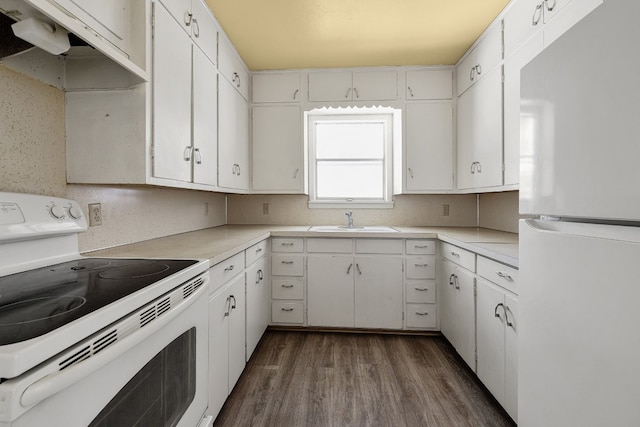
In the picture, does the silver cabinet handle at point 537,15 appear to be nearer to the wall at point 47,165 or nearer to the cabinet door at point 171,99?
the cabinet door at point 171,99

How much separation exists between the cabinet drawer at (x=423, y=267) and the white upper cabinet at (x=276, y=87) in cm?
185

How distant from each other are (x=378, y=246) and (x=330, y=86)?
1.58 metres

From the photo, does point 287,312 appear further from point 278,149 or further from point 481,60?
point 481,60

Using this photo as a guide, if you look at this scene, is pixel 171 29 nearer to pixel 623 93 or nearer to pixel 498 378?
pixel 623 93

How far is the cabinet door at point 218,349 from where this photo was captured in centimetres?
146

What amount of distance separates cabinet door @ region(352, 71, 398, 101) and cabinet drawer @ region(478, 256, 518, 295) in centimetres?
177

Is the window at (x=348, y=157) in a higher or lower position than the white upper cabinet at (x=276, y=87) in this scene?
lower

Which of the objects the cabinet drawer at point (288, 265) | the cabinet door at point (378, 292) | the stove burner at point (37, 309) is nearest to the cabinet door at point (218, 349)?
the stove burner at point (37, 309)

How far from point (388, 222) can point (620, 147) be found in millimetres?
2567

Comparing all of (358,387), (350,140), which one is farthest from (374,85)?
(358,387)

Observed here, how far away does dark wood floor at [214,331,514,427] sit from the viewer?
160 cm

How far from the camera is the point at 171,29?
5.09 feet

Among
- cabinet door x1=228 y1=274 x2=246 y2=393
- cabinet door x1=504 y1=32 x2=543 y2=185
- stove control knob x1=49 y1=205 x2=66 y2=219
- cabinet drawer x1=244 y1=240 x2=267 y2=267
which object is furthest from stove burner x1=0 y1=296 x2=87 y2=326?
cabinet door x1=504 y1=32 x2=543 y2=185

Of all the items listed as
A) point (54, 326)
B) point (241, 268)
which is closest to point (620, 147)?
point (54, 326)
